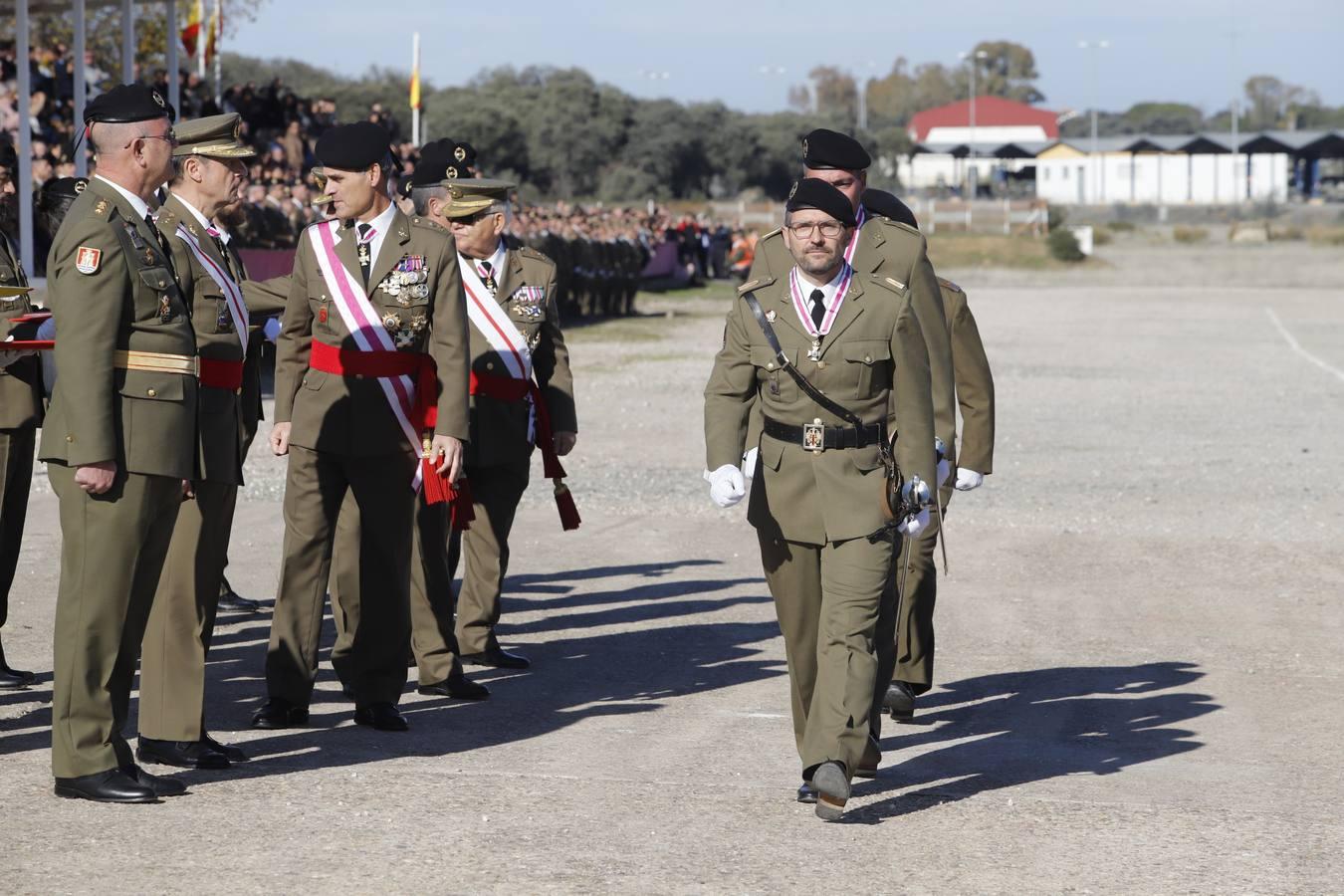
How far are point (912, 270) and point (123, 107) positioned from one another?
2.51m

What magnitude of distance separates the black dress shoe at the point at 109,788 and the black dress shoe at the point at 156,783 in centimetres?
2

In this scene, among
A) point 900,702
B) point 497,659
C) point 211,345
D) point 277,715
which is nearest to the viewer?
point 211,345

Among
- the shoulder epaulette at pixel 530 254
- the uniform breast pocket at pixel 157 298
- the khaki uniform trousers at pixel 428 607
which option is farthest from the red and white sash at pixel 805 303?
the shoulder epaulette at pixel 530 254

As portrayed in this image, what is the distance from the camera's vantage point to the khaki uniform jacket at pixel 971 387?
23.1 feet

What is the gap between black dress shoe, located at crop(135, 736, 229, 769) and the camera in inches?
238

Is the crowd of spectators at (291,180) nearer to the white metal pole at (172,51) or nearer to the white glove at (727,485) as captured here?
the white metal pole at (172,51)

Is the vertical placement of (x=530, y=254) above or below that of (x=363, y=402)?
above

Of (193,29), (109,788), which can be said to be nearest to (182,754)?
(109,788)

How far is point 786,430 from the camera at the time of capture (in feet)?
19.2

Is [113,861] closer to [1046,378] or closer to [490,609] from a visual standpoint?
[490,609]

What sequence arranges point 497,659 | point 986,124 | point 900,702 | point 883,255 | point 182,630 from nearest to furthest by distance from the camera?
point 182,630 < point 883,255 < point 900,702 < point 497,659 < point 986,124

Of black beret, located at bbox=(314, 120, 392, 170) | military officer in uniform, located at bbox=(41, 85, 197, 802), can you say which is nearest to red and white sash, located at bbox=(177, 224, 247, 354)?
military officer in uniform, located at bbox=(41, 85, 197, 802)

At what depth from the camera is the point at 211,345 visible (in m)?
5.86

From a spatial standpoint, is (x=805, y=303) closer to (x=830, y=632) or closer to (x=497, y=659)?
(x=830, y=632)
